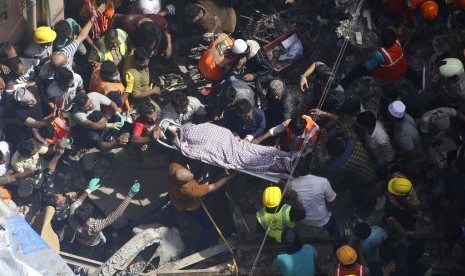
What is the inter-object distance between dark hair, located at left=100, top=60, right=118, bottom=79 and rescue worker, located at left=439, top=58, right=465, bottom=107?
398 cm

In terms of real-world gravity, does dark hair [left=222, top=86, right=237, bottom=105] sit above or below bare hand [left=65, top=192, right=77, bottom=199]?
above

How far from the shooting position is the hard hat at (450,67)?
9.80m

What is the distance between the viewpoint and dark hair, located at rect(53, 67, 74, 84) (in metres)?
10.3

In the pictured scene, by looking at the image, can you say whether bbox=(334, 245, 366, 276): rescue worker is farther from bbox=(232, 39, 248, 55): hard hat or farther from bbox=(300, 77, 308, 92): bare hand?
bbox=(232, 39, 248, 55): hard hat

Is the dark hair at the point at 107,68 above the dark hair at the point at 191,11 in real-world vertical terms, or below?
below

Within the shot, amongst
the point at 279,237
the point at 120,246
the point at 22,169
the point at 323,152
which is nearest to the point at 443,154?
the point at 323,152

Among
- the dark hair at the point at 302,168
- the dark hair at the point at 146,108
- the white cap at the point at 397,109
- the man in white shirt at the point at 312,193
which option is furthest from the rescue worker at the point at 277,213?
the dark hair at the point at 146,108

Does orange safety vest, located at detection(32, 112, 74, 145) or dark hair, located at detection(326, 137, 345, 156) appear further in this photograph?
orange safety vest, located at detection(32, 112, 74, 145)

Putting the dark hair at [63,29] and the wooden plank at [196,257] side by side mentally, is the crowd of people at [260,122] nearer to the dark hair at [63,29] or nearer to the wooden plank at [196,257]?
the dark hair at [63,29]

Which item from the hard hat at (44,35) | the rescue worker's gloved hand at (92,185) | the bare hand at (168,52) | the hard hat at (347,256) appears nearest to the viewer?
the hard hat at (347,256)

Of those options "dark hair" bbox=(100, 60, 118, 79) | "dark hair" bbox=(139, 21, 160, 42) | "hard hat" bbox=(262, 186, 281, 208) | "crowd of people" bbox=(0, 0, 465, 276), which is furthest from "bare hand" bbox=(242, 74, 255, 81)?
"hard hat" bbox=(262, 186, 281, 208)

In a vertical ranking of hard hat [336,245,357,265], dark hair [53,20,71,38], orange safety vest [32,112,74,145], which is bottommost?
orange safety vest [32,112,74,145]

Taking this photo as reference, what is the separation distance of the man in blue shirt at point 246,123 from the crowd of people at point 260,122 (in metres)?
0.02

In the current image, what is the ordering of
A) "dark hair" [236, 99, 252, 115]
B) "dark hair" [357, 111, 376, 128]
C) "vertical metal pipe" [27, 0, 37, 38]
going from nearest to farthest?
"dark hair" [357, 111, 376, 128], "dark hair" [236, 99, 252, 115], "vertical metal pipe" [27, 0, 37, 38]
